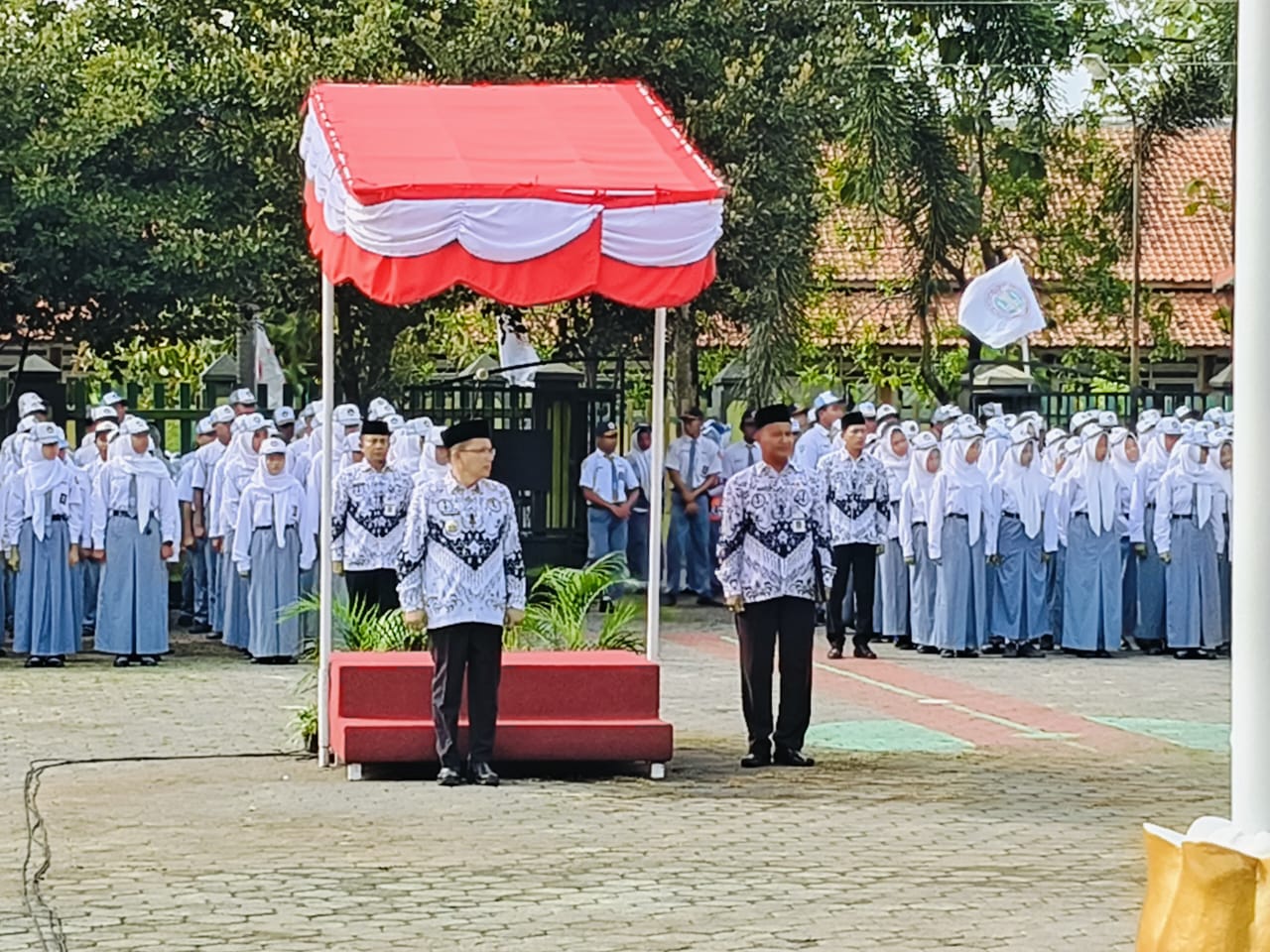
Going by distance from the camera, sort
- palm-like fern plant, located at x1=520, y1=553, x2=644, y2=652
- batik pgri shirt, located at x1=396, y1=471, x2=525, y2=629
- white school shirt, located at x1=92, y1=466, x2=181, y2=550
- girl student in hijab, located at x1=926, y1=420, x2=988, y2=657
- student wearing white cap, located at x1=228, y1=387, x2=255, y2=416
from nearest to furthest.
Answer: batik pgri shirt, located at x1=396, y1=471, x2=525, y2=629
palm-like fern plant, located at x1=520, y1=553, x2=644, y2=652
white school shirt, located at x1=92, y1=466, x2=181, y2=550
girl student in hijab, located at x1=926, y1=420, x2=988, y2=657
student wearing white cap, located at x1=228, y1=387, x2=255, y2=416

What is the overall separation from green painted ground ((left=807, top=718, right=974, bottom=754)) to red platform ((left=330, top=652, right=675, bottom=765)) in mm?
1723

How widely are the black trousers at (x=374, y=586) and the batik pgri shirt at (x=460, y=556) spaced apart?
14.3 ft

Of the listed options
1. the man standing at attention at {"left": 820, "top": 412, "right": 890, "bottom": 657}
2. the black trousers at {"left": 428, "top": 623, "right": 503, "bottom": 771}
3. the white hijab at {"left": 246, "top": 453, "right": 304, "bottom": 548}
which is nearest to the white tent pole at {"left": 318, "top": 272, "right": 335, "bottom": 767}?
the black trousers at {"left": 428, "top": 623, "right": 503, "bottom": 771}

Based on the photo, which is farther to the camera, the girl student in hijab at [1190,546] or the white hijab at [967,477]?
the girl student in hijab at [1190,546]

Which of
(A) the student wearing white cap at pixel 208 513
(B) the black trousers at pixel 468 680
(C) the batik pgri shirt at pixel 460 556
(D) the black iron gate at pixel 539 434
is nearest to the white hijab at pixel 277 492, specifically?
(A) the student wearing white cap at pixel 208 513

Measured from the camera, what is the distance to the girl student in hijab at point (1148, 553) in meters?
21.5

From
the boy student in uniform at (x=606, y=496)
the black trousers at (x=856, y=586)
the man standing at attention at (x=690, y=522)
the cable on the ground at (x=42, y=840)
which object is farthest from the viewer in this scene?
the man standing at attention at (x=690, y=522)

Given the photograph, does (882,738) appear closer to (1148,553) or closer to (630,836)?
(630,836)

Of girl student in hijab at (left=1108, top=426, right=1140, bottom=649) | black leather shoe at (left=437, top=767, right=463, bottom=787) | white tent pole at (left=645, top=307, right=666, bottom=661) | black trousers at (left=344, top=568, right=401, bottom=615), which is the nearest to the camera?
black leather shoe at (left=437, top=767, right=463, bottom=787)

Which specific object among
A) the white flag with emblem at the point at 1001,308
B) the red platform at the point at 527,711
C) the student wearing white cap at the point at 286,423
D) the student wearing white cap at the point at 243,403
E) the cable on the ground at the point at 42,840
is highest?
the white flag with emblem at the point at 1001,308

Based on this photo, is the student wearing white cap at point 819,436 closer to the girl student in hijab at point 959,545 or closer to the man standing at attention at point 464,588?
the girl student in hijab at point 959,545

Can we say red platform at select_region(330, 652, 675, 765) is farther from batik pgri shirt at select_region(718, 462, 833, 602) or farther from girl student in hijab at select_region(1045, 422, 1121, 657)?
girl student in hijab at select_region(1045, 422, 1121, 657)

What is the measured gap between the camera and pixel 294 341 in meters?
30.6

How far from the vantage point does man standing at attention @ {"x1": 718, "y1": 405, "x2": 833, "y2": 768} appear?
13.2m
